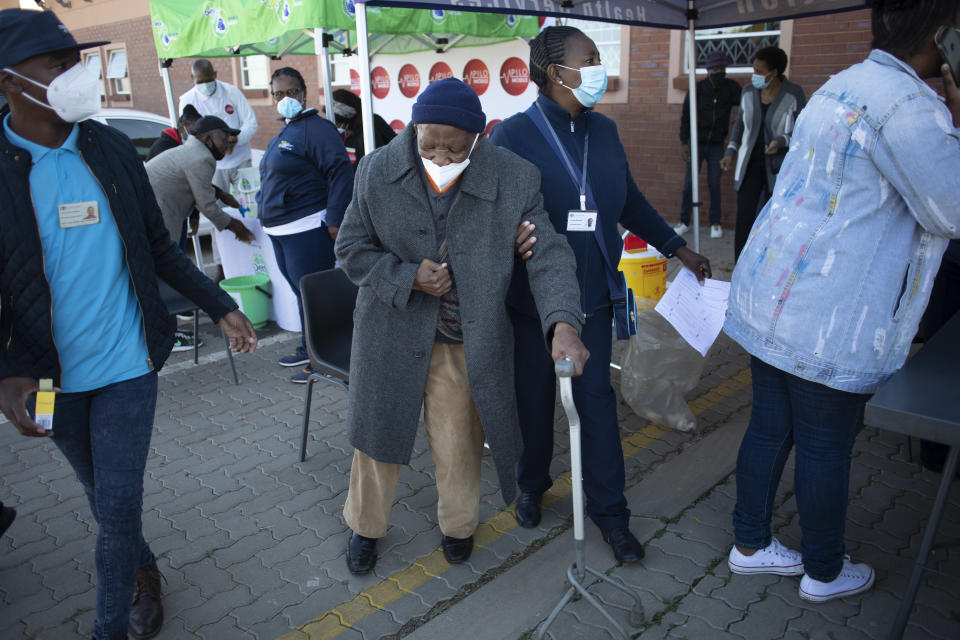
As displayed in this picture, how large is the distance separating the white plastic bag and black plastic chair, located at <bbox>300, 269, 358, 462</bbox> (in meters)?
1.56

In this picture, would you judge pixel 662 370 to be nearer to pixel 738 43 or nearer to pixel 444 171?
pixel 444 171

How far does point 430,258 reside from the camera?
239cm

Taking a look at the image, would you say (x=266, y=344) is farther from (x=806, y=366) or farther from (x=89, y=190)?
(x=806, y=366)

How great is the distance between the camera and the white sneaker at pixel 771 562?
2.66 m

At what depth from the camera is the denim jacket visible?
190 centimetres

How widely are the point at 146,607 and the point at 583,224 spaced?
2073 mm

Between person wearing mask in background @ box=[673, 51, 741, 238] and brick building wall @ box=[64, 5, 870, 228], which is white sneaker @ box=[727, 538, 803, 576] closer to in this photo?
person wearing mask in background @ box=[673, 51, 741, 238]

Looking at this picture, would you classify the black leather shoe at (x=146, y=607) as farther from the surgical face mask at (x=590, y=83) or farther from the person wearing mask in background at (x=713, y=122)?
the person wearing mask in background at (x=713, y=122)

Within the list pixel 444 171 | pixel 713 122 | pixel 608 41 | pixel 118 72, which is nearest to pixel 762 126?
pixel 713 122

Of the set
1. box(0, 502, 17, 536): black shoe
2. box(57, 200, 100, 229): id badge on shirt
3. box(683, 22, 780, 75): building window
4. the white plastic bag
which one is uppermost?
box(683, 22, 780, 75): building window

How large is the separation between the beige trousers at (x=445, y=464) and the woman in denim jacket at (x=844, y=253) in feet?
3.26

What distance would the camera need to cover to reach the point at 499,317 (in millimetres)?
2434

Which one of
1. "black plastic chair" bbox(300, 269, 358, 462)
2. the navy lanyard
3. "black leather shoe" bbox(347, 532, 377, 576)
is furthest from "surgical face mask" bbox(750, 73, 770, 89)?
"black leather shoe" bbox(347, 532, 377, 576)

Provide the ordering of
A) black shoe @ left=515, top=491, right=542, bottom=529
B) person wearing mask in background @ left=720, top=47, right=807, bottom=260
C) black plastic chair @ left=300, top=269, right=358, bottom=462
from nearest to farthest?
black shoe @ left=515, top=491, right=542, bottom=529, black plastic chair @ left=300, top=269, right=358, bottom=462, person wearing mask in background @ left=720, top=47, right=807, bottom=260
